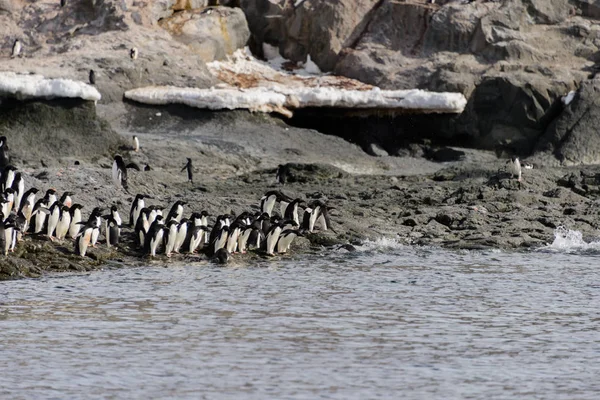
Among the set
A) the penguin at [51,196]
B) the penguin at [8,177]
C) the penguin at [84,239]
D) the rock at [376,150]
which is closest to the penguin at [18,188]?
the penguin at [8,177]

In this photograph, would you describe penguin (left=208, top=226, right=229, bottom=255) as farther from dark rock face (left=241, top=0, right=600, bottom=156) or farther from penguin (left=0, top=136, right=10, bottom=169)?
dark rock face (left=241, top=0, right=600, bottom=156)

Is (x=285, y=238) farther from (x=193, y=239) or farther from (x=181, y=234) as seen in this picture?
(x=181, y=234)

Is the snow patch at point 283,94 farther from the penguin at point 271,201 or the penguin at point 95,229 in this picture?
the penguin at point 95,229

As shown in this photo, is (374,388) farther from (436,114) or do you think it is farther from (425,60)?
(425,60)

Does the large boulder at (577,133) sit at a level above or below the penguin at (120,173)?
above

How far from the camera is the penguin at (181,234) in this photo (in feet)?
51.4

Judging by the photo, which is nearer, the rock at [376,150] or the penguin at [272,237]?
the penguin at [272,237]

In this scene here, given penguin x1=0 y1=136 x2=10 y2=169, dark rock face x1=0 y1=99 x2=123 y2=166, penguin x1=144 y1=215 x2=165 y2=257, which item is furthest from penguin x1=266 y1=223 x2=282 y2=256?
dark rock face x1=0 y1=99 x2=123 y2=166

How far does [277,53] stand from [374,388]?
2449 cm

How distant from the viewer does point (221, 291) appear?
1349 cm

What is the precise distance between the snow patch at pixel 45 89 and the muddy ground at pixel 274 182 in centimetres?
27

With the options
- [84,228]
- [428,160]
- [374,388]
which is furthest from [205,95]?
[374,388]

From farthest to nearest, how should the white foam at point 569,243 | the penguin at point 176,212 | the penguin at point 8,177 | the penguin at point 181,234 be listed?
1. the white foam at point 569,243
2. the penguin at point 8,177
3. the penguin at point 176,212
4. the penguin at point 181,234

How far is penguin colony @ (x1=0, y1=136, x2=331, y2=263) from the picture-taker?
49.3 ft
